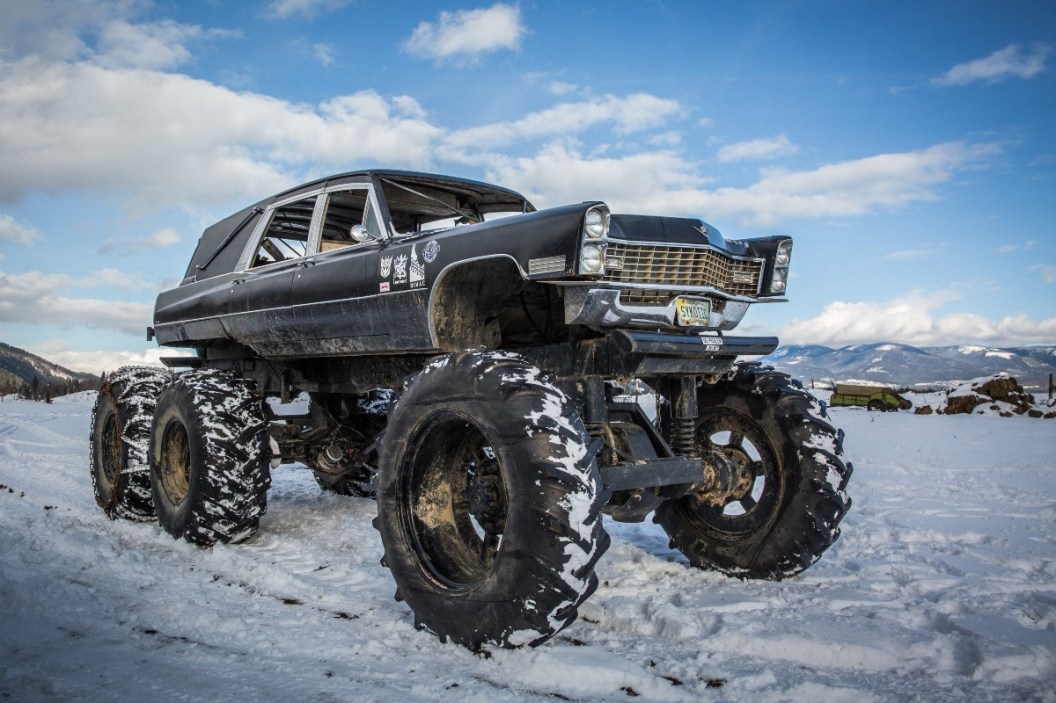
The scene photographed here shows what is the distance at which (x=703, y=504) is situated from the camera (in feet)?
15.0

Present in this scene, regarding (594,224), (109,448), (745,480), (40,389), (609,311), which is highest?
(594,224)

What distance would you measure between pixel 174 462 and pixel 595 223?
13.8ft

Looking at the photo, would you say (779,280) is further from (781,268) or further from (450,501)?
(450,501)

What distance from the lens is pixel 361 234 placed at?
457 centimetres

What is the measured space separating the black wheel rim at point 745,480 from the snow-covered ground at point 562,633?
0.35 metres

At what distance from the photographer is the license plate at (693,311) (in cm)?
374

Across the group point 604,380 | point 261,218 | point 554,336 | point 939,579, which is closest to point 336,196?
point 261,218

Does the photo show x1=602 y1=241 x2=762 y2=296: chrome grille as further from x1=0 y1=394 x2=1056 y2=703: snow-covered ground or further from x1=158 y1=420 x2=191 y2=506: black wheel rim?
x1=158 y1=420 x2=191 y2=506: black wheel rim

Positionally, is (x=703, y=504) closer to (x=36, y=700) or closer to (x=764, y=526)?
(x=764, y=526)

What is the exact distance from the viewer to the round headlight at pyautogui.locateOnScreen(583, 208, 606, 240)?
10.9 feet

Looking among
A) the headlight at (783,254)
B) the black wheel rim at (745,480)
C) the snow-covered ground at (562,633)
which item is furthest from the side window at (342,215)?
the black wheel rim at (745,480)

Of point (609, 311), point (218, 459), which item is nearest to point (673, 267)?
point (609, 311)

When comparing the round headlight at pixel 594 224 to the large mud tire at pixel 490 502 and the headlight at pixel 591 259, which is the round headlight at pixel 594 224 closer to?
the headlight at pixel 591 259

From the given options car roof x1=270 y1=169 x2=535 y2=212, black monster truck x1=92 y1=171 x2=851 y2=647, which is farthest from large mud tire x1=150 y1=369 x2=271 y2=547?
car roof x1=270 y1=169 x2=535 y2=212
